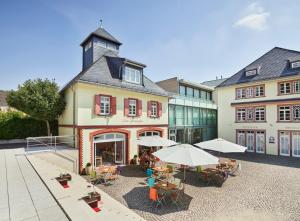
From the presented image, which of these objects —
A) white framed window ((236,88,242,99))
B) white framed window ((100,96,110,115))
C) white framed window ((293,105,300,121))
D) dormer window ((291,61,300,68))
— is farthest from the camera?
white framed window ((236,88,242,99))

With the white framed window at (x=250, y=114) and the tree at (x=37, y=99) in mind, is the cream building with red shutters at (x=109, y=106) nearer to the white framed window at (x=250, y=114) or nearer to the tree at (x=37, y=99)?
the tree at (x=37, y=99)

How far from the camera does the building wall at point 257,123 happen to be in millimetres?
20000

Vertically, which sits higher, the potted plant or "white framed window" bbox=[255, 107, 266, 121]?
"white framed window" bbox=[255, 107, 266, 121]

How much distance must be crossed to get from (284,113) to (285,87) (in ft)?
9.58

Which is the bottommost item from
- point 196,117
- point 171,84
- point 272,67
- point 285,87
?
point 196,117

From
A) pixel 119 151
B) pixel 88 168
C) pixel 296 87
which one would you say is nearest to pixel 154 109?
pixel 119 151

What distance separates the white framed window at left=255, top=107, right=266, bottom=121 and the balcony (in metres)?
7.01

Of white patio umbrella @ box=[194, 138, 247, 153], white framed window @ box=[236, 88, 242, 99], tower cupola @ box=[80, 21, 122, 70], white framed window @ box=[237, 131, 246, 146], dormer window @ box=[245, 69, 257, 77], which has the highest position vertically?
tower cupola @ box=[80, 21, 122, 70]

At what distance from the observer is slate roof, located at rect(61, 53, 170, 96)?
13.7m

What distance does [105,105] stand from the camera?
14516 mm

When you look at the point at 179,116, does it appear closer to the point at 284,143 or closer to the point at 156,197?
the point at 284,143

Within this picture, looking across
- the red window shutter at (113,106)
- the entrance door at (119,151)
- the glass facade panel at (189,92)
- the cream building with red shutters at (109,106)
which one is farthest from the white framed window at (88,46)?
the glass facade panel at (189,92)

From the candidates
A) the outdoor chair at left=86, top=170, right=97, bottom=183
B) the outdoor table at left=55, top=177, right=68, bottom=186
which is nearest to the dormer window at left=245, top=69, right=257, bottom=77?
the outdoor chair at left=86, top=170, right=97, bottom=183

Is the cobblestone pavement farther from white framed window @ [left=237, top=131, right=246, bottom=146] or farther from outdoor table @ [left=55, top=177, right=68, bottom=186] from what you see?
white framed window @ [left=237, top=131, right=246, bottom=146]
